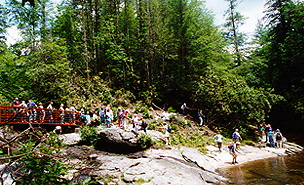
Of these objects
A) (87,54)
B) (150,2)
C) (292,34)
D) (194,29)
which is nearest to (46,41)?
(87,54)

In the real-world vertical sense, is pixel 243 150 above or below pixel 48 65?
below

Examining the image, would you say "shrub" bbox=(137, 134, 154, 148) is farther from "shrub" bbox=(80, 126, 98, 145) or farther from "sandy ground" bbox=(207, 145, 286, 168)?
"sandy ground" bbox=(207, 145, 286, 168)

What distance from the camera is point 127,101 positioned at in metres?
20.7

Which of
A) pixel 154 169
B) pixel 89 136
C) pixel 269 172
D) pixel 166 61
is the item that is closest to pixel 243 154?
pixel 269 172

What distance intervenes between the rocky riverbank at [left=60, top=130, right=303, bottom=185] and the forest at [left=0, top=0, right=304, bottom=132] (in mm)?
6647

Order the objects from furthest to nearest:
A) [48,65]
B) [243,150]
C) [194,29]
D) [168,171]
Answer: [194,29]
[48,65]
[243,150]
[168,171]

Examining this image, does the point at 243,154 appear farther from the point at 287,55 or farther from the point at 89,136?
the point at 287,55

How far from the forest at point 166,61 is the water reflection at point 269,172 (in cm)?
615

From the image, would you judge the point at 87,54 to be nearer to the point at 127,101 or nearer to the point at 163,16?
the point at 127,101

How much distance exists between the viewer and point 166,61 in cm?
2483

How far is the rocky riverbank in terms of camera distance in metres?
8.08

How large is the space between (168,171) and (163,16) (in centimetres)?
2339

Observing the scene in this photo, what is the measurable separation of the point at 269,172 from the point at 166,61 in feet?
57.5

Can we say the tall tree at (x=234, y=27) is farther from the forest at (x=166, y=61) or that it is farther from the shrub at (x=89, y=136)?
the shrub at (x=89, y=136)
